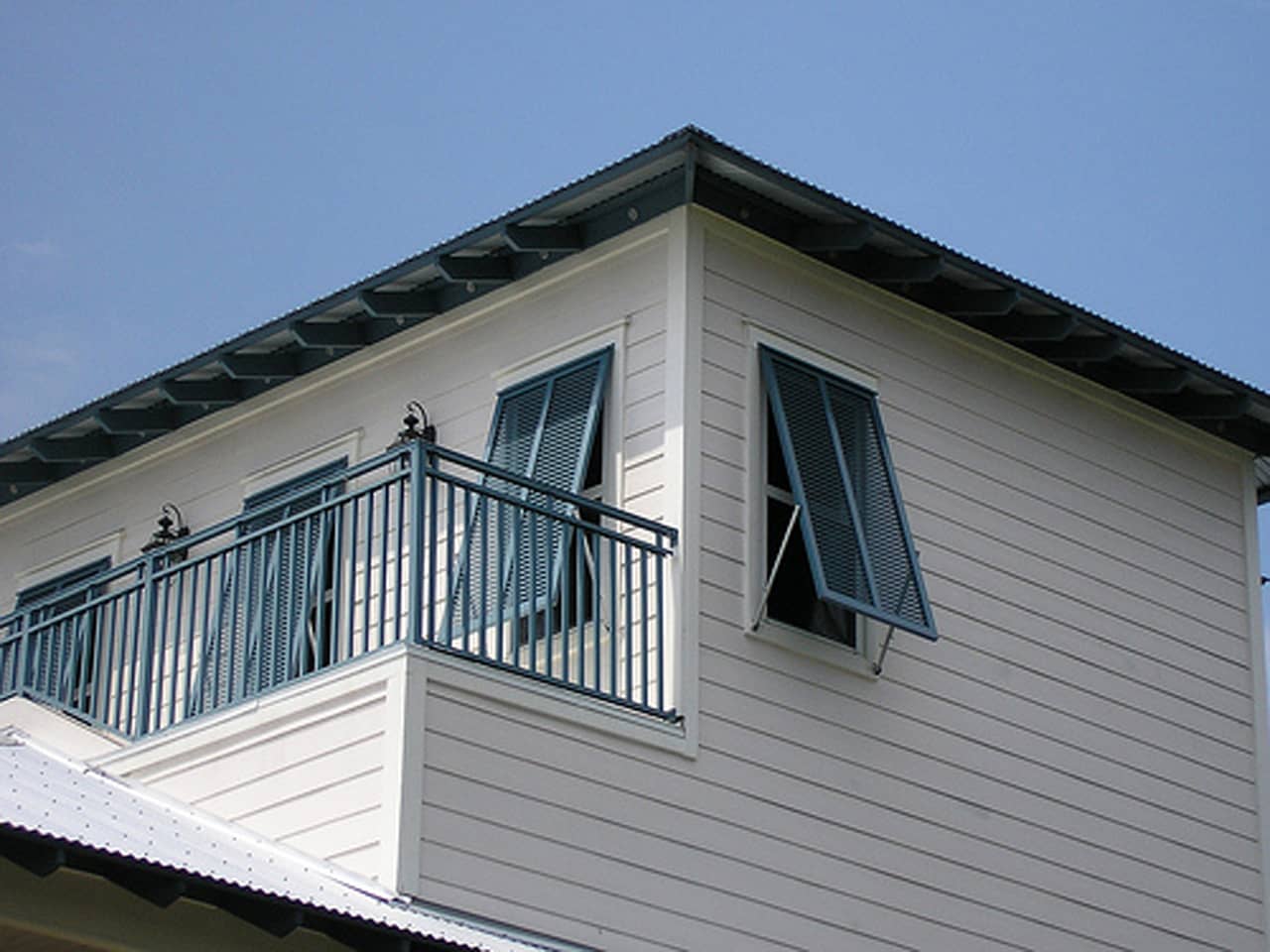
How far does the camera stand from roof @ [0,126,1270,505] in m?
15.6

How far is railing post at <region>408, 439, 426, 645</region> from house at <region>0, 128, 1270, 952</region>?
31mm

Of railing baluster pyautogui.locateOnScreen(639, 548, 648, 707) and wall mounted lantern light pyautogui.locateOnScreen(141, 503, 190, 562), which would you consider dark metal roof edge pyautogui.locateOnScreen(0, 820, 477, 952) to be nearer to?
railing baluster pyautogui.locateOnScreen(639, 548, 648, 707)

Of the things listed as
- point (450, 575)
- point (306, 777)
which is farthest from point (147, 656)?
point (450, 575)

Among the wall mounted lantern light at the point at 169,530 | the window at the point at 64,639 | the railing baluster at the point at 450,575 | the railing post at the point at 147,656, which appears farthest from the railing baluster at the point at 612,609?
the wall mounted lantern light at the point at 169,530

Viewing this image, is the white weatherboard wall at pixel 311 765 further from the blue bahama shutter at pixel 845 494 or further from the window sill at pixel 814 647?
the blue bahama shutter at pixel 845 494

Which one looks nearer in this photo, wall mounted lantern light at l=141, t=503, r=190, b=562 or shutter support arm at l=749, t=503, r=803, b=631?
shutter support arm at l=749, t=503, r=803, b=631

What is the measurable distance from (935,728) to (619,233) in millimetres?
3591

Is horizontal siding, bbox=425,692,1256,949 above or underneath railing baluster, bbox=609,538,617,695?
underneath

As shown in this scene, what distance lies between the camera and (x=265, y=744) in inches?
548

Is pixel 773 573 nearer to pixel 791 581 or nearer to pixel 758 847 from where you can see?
pixel 791 581

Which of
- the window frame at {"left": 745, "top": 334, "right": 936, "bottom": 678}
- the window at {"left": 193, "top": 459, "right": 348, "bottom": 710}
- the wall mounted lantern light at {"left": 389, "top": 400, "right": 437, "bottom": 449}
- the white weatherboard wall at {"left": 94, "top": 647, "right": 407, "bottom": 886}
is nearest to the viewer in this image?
the white weatherboard wall at {"left": 94, "top": 647, "right": 407, "bottom": 886}

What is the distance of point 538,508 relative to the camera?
46.4 feet

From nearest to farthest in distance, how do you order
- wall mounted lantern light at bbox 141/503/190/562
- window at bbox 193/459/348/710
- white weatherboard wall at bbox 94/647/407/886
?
1. white weatherboard wall at bbox 94/647/407/886
2. window at bbox 193/459/348/710
3. wall mounted lantern light at bbox 141/503/190/562

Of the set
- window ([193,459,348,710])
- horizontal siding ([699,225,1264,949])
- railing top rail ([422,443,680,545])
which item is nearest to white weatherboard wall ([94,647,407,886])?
window ([193,459,348,710])
